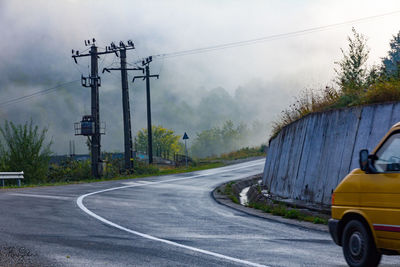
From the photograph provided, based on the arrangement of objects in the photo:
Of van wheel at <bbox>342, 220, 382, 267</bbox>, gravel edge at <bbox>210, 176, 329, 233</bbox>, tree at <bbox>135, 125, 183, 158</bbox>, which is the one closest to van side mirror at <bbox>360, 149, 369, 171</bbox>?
van wheel at <bbox>342, 220, 382, 267</bbox>

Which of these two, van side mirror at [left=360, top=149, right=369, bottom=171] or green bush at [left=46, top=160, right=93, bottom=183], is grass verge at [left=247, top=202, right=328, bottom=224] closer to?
van side mirror at [left=360, top=149, right=369, bottom=171]

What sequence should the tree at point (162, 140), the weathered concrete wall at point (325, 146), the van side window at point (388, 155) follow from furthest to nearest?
the tree at point (162, 140)
the weathered concrete wall at point (325, 146)
the van side window at point (388, 155)

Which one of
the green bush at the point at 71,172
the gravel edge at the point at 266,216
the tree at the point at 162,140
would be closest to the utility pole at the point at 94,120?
the green bush at the point at 71,172

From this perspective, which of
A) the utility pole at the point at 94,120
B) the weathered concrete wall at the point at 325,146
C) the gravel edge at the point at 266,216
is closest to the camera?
the gravel edge at the point at 266,216

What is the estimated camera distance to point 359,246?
6.62 m

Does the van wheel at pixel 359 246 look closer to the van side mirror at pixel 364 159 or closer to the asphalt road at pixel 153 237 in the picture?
the asphalt road at pixel 153 237

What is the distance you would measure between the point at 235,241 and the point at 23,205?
924 cm

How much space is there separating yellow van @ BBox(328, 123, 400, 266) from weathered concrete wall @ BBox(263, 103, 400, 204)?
5.06m

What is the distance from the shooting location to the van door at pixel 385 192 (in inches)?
235

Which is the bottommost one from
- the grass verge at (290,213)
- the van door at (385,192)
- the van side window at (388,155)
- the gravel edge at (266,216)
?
the gravel edge at (266,216)

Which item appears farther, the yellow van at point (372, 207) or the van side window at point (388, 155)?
the van side window at point (388, 155)

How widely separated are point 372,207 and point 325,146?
7592mm

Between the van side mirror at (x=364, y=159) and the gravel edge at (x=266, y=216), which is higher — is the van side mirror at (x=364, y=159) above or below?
above

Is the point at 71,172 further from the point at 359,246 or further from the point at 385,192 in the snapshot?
the point at 385,192
